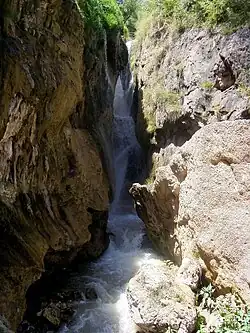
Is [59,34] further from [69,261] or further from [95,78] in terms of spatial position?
[69,261]

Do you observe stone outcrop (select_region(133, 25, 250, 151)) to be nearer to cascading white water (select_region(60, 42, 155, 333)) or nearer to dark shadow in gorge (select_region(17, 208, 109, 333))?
cascading white water (select_region(60, 42, 155, 333))

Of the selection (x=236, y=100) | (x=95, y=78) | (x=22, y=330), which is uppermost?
(x=95, y=78)

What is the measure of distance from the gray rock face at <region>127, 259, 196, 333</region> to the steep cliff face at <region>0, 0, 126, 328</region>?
2259mm

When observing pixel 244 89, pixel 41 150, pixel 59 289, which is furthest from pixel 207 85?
pixel 59 289

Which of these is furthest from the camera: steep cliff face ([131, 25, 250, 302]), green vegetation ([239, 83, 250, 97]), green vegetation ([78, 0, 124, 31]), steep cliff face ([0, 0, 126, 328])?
green vegetation ([78, 0, 124, 31])

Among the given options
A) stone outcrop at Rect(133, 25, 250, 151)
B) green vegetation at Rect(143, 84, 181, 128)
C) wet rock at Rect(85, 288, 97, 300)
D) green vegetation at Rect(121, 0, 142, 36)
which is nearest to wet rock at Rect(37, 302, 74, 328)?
wet rock at Rect(85, 288, 97, 300)

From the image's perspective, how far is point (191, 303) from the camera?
7.30 metres

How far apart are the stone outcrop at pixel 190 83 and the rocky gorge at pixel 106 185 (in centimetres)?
4

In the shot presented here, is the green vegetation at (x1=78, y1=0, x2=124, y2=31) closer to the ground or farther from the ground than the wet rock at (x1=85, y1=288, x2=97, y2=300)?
farther from the ground

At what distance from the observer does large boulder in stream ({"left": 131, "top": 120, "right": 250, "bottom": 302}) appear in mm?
7281

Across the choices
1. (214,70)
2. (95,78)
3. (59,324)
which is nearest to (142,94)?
(95,78)

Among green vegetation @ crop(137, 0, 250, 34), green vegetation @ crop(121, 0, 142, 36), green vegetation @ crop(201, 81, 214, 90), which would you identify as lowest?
green vegetation @ crop(201, 81, 214, 90)

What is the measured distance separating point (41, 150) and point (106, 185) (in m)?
4.07

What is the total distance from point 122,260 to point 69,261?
1686 mm
